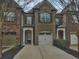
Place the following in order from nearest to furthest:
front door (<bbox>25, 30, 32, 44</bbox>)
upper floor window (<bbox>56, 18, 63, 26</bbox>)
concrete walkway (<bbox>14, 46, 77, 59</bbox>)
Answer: concrete walkway (<bbox>14, 46, 77, 59</bbox>) → front door (<bbox>25, 30, 32, 44</bbox>) → upper floor window (<bbox>56, 18, 63, 26</bbox>)

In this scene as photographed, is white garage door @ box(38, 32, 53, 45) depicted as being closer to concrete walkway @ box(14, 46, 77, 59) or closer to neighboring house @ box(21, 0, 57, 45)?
neighboring house @ box(21, 0, 57, 45)

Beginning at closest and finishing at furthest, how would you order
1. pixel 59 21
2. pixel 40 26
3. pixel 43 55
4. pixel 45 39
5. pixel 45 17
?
pixel 43 55, pixel 45 39, pixel 40 26, pixel 45 17, pixel 59 21

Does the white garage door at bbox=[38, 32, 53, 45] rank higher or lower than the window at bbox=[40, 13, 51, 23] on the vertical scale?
lower

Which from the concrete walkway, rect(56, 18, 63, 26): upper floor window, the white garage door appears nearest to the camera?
the concrete walkway

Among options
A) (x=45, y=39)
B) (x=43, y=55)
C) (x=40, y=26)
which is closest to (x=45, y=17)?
(x=40, y=26)

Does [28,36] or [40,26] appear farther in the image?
[28,36]

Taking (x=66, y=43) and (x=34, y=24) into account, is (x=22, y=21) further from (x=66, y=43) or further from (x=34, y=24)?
(x=66, y=43)

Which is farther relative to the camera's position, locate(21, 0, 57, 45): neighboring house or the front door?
the front door

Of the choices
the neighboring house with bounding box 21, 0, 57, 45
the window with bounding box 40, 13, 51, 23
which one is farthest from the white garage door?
the window with bounding box 40, 13, 51, 23

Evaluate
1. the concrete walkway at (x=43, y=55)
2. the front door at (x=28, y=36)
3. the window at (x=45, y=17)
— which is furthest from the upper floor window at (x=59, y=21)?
the concrete walkway at (x=43, y=55)

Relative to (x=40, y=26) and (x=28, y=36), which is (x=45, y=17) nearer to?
(x=40, y=26)

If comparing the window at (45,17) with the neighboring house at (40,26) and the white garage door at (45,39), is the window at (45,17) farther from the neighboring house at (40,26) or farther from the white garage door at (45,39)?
the white garage door at (45,39)

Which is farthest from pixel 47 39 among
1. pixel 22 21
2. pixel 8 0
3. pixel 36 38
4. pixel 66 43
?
pixel 8 0

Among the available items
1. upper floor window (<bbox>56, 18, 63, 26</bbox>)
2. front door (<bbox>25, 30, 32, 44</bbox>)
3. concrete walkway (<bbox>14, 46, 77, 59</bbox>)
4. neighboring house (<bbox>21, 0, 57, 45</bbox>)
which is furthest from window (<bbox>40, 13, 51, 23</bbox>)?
concrete walkway (<bbox>14, 46, 77, 59</bbox>)
